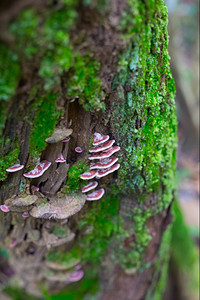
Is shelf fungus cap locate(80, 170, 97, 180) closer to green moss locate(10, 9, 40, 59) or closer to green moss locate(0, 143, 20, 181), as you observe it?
green moss locate(0, 143, 20, 181)

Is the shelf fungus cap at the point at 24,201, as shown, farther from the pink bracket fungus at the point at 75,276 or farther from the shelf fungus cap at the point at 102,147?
the pink bracket fungus at the point at 75,276

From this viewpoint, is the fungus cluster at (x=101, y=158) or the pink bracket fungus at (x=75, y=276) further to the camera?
the pink bracket fungus at (x=75, y=276)

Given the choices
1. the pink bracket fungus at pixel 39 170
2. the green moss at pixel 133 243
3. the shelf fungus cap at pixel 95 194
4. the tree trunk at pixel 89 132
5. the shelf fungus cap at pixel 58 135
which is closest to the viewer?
the tree trunk at pixel 89 132

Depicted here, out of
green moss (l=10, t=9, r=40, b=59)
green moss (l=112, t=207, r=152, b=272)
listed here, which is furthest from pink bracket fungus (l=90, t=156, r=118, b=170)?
green moss (l=10, t=9, r=40, b=59)

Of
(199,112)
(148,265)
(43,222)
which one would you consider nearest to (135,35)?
Result: (43,222)

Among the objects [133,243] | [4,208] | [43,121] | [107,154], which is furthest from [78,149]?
[133,243]

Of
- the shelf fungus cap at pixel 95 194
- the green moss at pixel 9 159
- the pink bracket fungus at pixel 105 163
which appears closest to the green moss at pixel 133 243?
the shelf fungus cap at pixel 95 194
